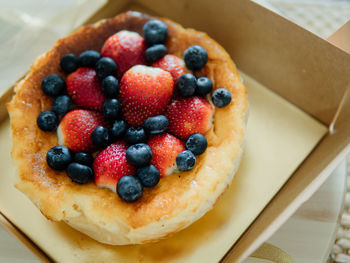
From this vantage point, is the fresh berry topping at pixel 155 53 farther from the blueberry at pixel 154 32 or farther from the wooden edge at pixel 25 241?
the wooden edge at pixel 25 241

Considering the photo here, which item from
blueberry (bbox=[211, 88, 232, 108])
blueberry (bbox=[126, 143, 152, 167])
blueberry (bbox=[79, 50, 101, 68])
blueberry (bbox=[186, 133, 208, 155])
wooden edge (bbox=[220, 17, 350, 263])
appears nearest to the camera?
wooden edge (bbox=[220, 17, 350, 263])

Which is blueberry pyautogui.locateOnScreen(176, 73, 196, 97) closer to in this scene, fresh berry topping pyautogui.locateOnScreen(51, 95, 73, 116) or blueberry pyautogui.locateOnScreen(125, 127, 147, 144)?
blueberry pyautogui.locateOnScreen(125, 127, 147, 144)

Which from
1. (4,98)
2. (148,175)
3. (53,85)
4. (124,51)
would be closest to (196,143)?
(148,175)

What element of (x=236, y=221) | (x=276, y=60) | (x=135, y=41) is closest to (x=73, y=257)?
(x=236, y=221)

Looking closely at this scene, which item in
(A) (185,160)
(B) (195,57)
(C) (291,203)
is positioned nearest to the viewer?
(C) (291,203)

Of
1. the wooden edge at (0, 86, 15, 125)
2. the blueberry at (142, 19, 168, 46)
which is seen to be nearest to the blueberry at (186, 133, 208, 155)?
the blueberry at (142, 19, 168, 46)

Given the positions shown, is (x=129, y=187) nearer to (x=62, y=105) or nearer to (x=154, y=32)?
(x=62, y=105)
